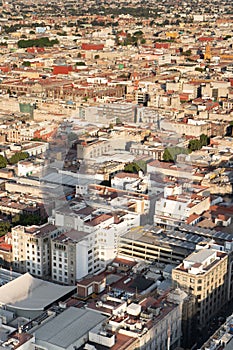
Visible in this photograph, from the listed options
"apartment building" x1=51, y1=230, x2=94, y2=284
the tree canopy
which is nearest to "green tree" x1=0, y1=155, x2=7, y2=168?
the tree canopy

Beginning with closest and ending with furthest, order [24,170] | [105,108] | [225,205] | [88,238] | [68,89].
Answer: [88,238] → [225,205] → [24,170] → [105,108] → [68,89]

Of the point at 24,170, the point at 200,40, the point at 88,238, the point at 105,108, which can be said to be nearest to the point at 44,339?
the point at 88,238

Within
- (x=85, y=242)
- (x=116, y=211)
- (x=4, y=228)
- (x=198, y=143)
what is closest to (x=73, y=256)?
(x=85, y=242)

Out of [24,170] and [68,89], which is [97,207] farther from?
[68,89]

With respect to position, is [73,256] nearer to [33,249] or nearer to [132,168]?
[33,249]

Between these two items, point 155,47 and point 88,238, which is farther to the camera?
point 155,47

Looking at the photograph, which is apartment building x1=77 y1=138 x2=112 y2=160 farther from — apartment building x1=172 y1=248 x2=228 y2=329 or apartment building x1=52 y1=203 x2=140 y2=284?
apartment building x1=172 y1=248 x2=228 y2=329

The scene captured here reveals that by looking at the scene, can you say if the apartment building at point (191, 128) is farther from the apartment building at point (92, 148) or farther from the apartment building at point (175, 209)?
the apartment building at point (175, 209)
